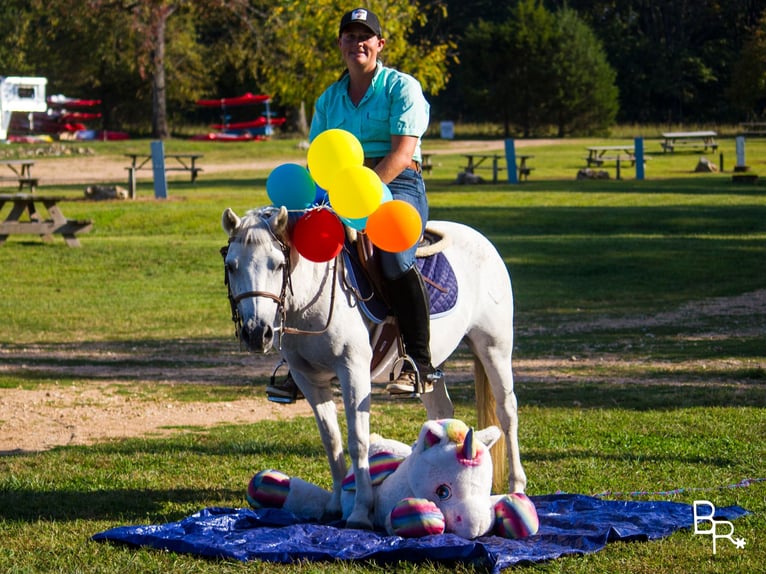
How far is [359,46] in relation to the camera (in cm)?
609

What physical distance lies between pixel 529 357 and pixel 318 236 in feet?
26.1

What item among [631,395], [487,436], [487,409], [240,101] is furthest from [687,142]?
[487,436]

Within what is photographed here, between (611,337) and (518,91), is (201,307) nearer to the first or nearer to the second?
(611,337)

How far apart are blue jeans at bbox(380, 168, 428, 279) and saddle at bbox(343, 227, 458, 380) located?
0.09m

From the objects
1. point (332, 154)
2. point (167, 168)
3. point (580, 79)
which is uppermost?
point (580, 79)

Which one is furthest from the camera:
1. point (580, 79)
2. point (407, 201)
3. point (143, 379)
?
point (580, 79)

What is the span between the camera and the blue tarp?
5.42 m

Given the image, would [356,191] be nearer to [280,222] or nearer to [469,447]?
[280,222]

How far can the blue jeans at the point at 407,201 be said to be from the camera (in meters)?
6.02

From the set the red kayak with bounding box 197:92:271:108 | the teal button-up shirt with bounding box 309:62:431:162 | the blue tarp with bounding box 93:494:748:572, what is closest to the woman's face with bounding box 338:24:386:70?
the teal button-up shirt with bounding box 309:62:431:162

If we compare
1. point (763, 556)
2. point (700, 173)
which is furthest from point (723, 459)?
point (700, 173)

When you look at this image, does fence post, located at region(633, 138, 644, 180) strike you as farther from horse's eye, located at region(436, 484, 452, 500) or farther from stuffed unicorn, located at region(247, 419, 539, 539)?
horse's eye, located at region(436, 484, 452, 500)

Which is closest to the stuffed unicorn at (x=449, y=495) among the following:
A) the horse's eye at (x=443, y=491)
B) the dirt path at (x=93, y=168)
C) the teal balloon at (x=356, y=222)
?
the horse's eye at (x=443, y=491)

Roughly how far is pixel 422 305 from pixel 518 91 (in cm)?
5652
